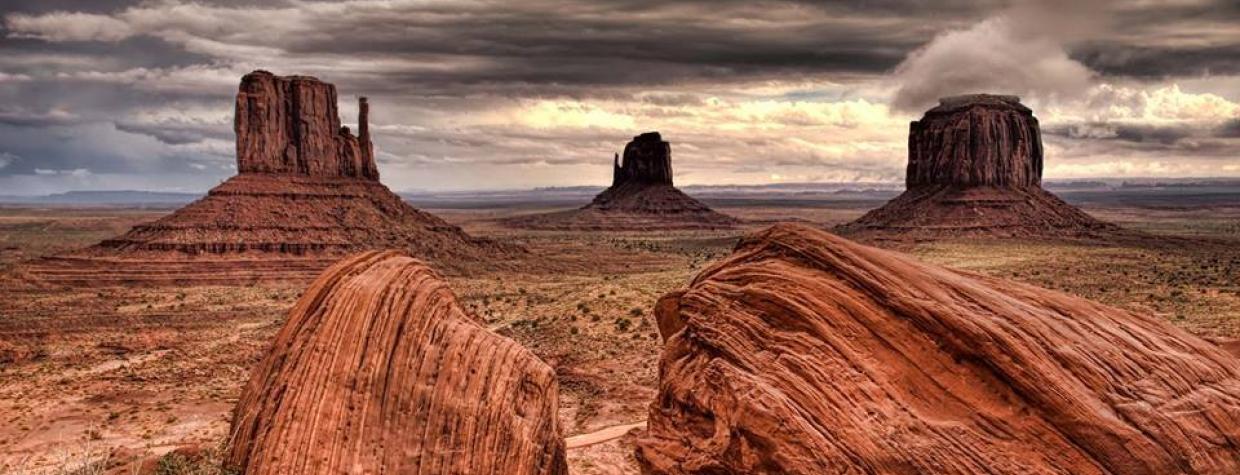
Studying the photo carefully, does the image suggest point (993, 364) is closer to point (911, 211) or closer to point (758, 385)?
point (758, 385)

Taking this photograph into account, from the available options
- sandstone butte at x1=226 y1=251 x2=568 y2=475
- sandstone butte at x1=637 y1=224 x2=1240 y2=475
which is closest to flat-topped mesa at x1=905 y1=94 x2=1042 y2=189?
sandstone butte at x1=637 y1=224 x2=1240 y2=475

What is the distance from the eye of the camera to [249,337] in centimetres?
5047

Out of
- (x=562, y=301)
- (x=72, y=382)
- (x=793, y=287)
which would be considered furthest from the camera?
(x=562, y=301)

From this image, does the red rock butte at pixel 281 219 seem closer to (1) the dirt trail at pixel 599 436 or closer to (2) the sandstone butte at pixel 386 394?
(1) the dirt trail at pixel 599 436

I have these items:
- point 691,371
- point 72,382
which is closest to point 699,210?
point 72,382

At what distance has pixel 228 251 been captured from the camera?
83250 mm

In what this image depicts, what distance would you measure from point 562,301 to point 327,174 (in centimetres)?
5304

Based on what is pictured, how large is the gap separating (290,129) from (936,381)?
311 feet

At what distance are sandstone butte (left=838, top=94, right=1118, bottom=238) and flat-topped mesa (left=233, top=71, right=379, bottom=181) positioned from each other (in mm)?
68019

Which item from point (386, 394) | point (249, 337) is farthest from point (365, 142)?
point (386, 394)

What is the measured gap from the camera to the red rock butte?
8050 cm

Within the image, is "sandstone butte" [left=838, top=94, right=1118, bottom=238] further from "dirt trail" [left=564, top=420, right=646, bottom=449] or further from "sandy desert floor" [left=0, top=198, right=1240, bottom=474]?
"dirt trail" [left=564, top=420, right=646, bottom=449]

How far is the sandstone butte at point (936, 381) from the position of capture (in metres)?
12.4

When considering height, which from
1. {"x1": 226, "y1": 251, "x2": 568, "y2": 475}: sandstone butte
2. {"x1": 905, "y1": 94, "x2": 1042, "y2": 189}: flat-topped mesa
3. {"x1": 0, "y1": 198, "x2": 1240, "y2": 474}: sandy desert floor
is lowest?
{"x1": 0, "y1": 198, "x2": 1240, "y2": 474}: sandy desert floor
